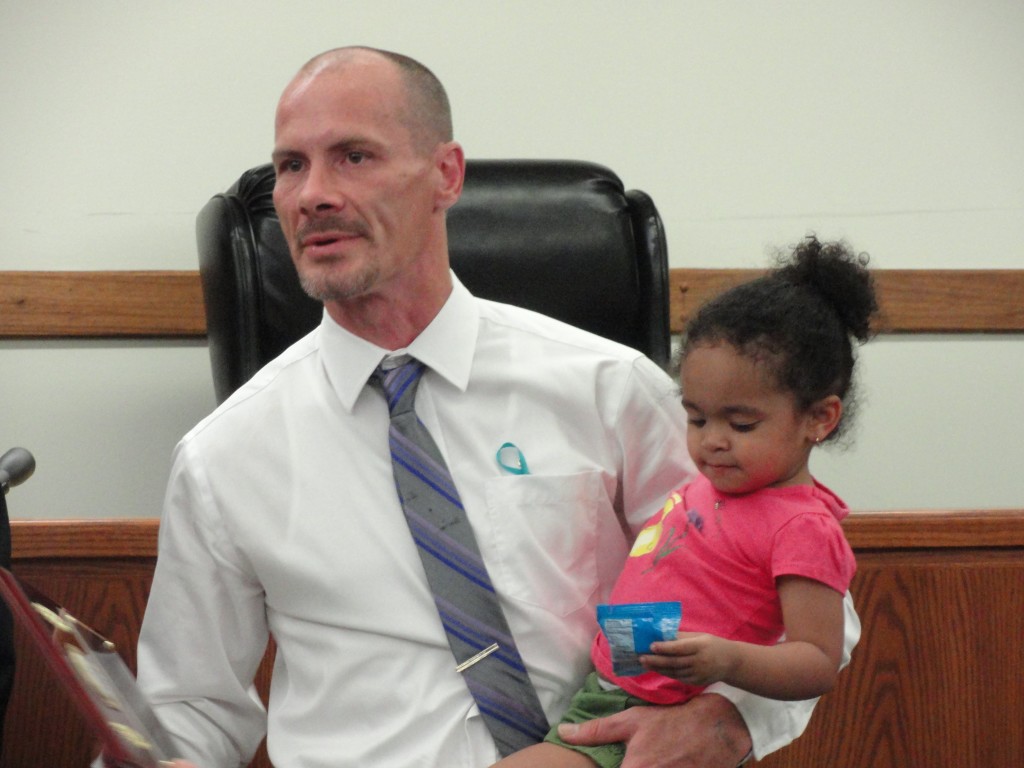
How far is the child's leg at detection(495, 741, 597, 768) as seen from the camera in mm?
1289

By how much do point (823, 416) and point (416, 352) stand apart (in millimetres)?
472

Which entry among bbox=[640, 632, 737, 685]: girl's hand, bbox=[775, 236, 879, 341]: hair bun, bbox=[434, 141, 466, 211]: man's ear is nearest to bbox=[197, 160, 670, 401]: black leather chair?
bbox=[434, 141, 466, 211]: man's ear

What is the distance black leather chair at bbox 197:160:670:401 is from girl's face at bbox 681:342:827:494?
1.54 ft

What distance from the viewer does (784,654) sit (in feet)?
3.97

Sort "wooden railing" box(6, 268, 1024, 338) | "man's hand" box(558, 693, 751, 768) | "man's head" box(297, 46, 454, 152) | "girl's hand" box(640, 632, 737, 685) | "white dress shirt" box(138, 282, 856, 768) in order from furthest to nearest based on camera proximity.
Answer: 1. "wooden railing" box(6, 268, 1024, 338)
2. "man's head" box(297, 46, 454, 152)
3. "white dress shirt" box(138, 282, 856, 768)
4. "man's hand" box(558, 693, 751, 768)
5. "girl's hand" box(640, 632, 737, 685)

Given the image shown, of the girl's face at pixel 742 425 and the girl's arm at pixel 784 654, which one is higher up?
the girl's face at pixel 742 425

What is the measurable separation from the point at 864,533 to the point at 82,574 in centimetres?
108

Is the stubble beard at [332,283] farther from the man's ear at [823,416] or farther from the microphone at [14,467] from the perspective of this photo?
the man's ear at [823,416]

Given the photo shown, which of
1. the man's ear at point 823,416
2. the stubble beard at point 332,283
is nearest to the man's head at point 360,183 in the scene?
the stubble beard at point 332,283

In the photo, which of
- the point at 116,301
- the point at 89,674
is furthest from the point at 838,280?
the point at 116,301

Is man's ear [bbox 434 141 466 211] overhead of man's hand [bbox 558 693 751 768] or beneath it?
overhead

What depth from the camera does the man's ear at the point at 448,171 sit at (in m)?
1.56

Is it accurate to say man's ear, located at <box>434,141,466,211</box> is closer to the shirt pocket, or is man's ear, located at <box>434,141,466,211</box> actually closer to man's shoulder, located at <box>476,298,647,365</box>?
man's shoulder, located at <box>476,298,647,365</box>

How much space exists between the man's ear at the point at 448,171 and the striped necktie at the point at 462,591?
291 millimetres
